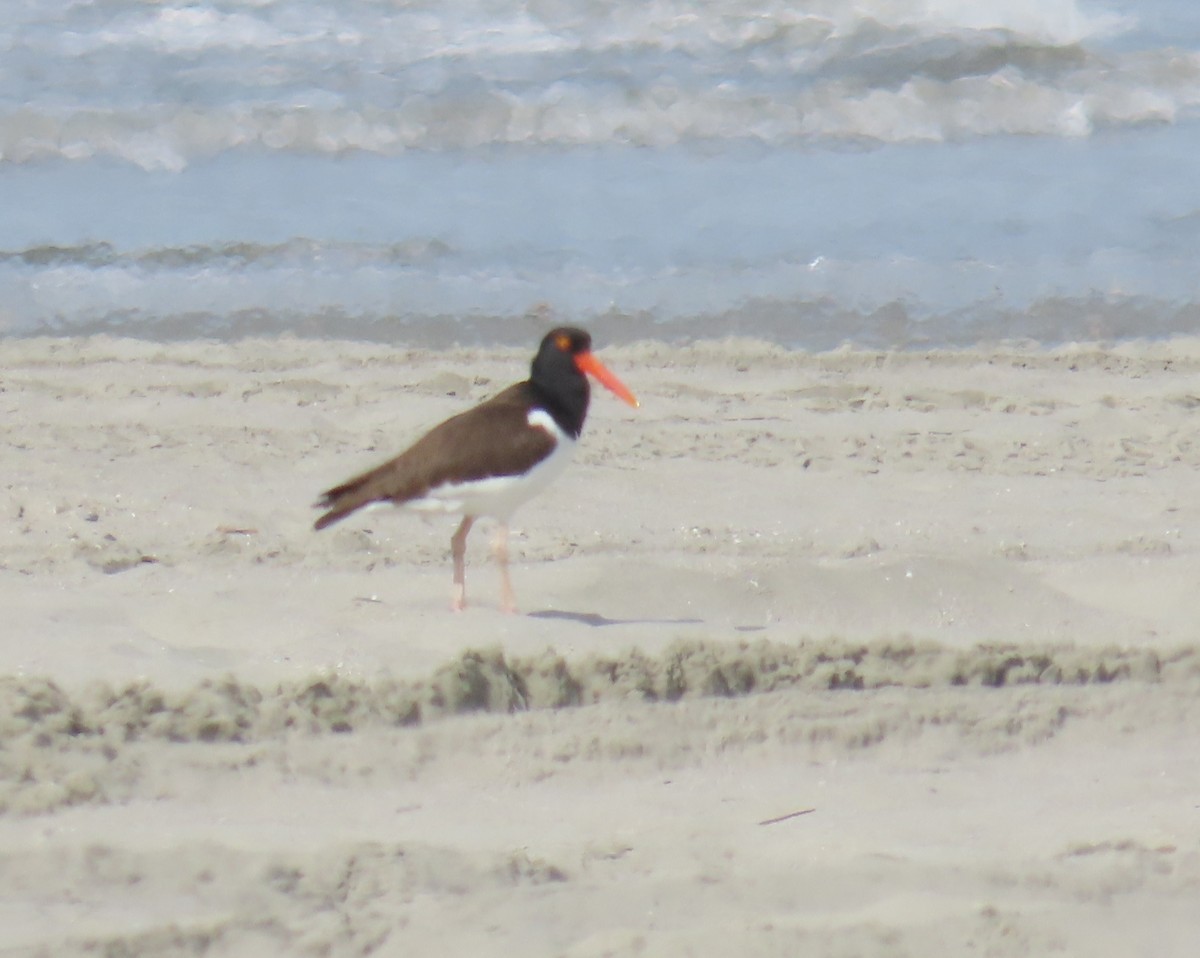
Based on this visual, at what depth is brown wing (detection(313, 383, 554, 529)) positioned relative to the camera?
4777 mm

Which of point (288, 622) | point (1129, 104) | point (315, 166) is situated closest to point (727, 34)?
point (1129, 104)

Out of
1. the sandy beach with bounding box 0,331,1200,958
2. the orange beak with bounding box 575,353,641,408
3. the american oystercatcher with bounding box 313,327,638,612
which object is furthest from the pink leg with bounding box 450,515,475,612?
the orange beak with bounding box 575,353,641,408

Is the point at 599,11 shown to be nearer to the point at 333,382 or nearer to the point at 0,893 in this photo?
the point at 333,382

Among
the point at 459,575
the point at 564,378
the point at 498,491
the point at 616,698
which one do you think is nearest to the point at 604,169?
the point at 564,378

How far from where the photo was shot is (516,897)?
326 cm

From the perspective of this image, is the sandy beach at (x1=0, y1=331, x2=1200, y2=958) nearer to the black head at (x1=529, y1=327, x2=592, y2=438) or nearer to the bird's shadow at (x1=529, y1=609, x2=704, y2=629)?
the bird's shadow at (x1=529, y1=609, x2=704, y2=629)

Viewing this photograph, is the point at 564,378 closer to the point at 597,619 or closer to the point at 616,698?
the point at 597,619

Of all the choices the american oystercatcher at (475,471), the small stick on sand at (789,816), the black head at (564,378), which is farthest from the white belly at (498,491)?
the small stick on sand at (789,816)

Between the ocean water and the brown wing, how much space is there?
334cm

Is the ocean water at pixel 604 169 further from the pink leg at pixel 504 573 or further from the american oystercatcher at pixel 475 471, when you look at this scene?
the pink leg at pixel 504 573

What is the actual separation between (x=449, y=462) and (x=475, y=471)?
8cm

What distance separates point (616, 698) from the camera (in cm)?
415

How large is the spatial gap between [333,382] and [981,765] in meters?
3.96

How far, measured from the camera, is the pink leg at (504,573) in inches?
187
